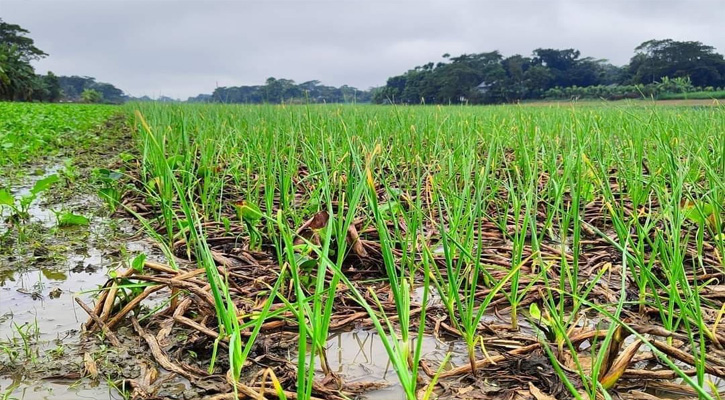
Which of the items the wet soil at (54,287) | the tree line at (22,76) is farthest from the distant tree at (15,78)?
the wet soil at (54,287)

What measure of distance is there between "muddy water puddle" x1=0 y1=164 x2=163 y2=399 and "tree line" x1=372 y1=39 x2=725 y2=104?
27.5 meters

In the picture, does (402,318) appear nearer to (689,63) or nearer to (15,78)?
(689,63)

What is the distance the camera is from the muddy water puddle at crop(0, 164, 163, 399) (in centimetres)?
86

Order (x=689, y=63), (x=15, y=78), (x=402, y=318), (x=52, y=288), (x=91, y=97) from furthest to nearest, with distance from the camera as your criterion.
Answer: (x=91, y=97)
(x=15, y=78)
(x=689, y=63)
(x=52, y=288)
(x=402, y=318)

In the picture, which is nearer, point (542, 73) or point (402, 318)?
point (402, 318)

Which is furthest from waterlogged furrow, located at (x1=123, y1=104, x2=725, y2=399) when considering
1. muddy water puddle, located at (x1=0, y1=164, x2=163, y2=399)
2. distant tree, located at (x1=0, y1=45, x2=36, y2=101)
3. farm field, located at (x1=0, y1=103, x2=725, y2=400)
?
distant tree, located at (x1=0, y1=45, x2=36, y2=101)

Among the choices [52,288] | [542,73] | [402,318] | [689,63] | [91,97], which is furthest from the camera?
[91,97]

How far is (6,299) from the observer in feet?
4.10

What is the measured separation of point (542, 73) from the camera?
41.4 metres

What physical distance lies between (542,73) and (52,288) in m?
44.1

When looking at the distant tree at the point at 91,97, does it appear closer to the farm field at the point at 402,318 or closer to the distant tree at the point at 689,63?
the distant tree at the point at 689,63

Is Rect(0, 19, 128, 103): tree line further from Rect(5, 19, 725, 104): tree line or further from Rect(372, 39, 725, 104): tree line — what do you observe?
Rect(372, 39, 725, 104): tree line

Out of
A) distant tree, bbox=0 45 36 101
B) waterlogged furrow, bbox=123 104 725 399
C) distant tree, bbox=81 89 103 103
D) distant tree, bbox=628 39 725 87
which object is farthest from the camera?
distant tree, bbox=81 89 103 103

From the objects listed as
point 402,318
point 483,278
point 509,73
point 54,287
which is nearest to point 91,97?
point 509,73
